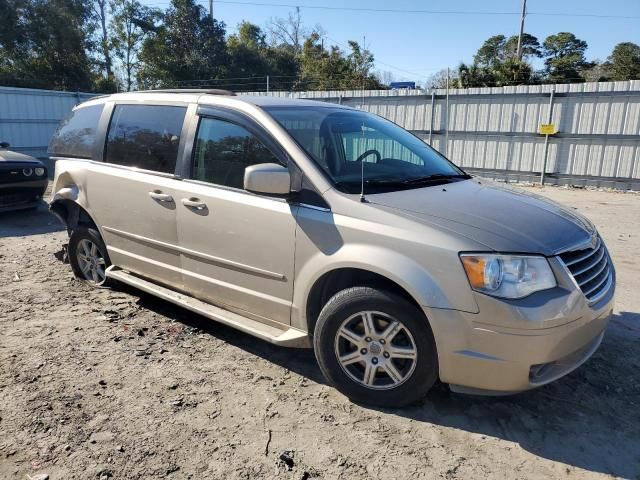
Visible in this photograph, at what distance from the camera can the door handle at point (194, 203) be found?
357 cm

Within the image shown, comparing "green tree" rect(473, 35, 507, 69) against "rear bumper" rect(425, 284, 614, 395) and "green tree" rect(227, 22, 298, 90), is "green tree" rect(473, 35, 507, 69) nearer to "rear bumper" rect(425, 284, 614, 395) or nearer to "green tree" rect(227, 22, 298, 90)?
"green tree" rect(227, 22, 298, 90)

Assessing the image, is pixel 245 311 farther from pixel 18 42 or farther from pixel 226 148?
pixel 18 42

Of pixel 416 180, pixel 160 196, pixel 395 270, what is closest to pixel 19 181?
pixel 160 196

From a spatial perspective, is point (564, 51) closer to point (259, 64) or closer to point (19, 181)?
point (259, 64)

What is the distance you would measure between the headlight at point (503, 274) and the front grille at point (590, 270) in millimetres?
264

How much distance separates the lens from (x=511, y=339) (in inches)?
101

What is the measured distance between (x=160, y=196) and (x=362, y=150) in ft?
5.14

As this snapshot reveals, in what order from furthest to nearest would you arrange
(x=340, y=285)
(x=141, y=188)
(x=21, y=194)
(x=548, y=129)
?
(x=548, y=129), (x=21, y=194), (x=141, y=188), (x=340, y=285)

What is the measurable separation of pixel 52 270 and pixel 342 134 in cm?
383

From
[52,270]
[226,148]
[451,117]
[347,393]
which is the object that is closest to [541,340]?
[347,393]

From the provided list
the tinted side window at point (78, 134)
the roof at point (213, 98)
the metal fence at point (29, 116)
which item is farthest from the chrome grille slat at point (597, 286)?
the metal fence at point (29, 116)

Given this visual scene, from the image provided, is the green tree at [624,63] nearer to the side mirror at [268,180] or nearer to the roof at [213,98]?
the roof at [213,98]

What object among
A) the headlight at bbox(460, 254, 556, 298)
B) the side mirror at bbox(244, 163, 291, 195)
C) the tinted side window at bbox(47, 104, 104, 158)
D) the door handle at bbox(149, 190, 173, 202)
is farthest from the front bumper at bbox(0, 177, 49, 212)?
the headlight at bbox(460, 254, 556, 298)

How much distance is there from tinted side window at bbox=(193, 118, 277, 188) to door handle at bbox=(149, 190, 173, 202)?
27 centimetres
